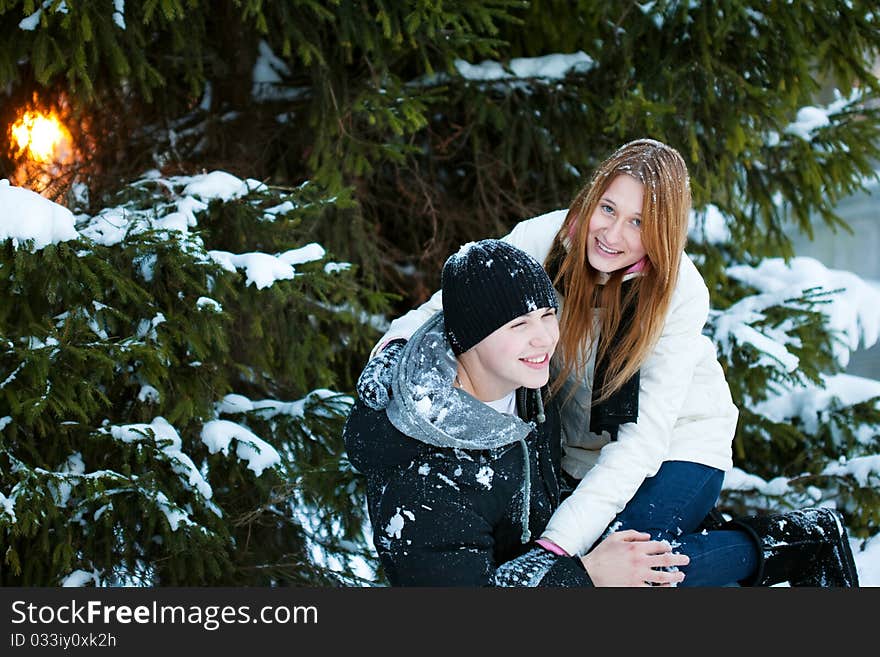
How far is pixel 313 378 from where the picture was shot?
4.40m

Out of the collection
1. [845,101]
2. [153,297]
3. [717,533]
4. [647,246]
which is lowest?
[717,533]

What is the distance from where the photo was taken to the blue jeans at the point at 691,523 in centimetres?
301

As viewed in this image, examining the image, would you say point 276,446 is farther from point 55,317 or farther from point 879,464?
point 879,464

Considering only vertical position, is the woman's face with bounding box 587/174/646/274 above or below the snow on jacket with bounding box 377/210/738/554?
above

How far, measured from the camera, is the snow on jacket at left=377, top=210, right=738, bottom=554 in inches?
111

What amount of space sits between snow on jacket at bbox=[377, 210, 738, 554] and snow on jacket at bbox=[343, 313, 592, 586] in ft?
0.54

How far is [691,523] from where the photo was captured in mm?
3117

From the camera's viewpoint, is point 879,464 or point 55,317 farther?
point 879,464

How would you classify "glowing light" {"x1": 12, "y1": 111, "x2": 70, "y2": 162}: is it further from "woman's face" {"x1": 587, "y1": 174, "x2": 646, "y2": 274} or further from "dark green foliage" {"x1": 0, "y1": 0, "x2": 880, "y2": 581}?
"woman's face" {"x1": 587, "y1": 174, "x2": 646, "y2": 274}

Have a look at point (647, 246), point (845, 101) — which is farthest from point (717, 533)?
point (845, 101)

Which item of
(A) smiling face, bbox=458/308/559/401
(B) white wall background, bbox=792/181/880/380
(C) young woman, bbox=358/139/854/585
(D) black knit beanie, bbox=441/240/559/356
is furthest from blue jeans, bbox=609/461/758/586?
(B) white wall background, bbox=792/181/880/380

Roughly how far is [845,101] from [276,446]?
286 cm

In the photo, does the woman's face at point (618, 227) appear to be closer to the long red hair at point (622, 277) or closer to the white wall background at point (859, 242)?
the long red hair at point (622, 277)

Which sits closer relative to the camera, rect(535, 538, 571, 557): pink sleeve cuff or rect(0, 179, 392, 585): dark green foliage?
rect(535, 538, 571, 557): pink sleeve cuff
